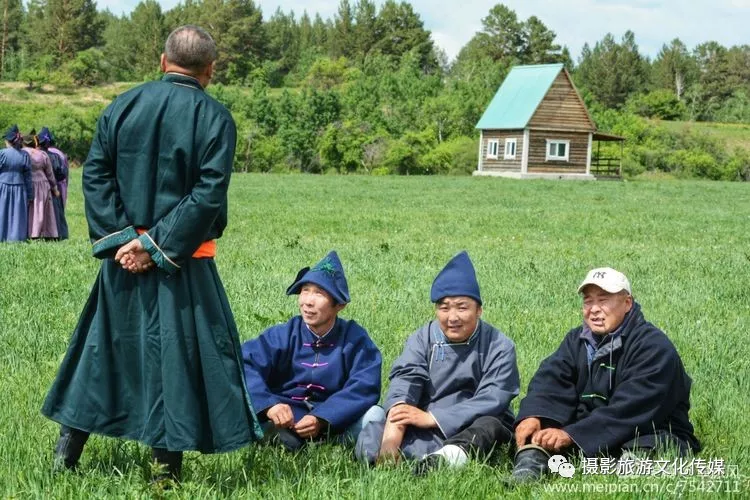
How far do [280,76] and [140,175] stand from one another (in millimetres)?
94968

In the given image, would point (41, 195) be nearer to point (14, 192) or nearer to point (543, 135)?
point (14, 192)

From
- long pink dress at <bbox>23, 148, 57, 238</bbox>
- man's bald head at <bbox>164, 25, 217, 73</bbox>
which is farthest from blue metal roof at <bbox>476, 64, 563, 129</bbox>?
man's bald head at <bbox>164, 25, 217, 73</bbox>

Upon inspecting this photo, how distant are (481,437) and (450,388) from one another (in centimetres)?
44

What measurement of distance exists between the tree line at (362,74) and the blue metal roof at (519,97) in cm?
278

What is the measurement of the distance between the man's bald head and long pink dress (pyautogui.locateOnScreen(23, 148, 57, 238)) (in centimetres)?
1176

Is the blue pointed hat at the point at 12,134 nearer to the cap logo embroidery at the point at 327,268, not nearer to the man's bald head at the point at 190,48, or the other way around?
the cap logo embroidery at the point at 327,268

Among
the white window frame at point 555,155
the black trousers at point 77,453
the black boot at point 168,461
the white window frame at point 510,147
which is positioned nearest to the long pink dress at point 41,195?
the black trousers at point 77,453

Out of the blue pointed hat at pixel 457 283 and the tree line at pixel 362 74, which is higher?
the tree line at pixel 362 74

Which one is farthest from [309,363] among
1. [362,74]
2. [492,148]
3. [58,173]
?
[362,74]

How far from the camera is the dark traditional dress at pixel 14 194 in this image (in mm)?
15055

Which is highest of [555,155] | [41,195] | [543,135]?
[543,135]

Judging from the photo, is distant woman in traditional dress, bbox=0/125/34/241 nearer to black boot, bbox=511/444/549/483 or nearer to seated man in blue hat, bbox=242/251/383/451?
seated man in blue hat, bbox=242/251/383/451

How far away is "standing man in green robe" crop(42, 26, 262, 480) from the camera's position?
13.3ft

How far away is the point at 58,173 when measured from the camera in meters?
15.9
